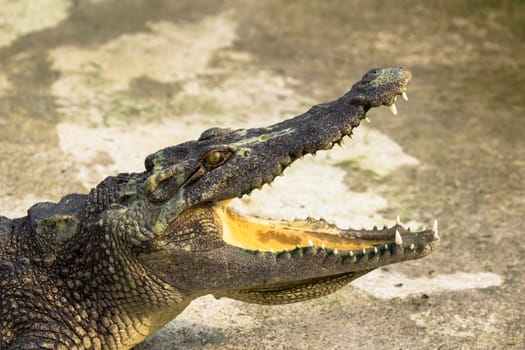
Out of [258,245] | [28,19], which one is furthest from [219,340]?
[28,19]

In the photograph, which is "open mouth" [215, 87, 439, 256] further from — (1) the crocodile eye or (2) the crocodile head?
(1) the crocodile eye

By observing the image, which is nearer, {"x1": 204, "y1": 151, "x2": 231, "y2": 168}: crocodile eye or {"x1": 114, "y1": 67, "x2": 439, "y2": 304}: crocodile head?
{"x1": 114, "y1": 67, "x2": 439, "y2": 304}: crocodile head

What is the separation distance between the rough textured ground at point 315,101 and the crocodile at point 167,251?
67 cm

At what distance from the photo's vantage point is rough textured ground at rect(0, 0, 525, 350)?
4914 millimetres

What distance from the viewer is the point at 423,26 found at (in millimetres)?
10797

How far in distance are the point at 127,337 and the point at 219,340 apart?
2.25 ft

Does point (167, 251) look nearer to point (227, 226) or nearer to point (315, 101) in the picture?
point (227, 226)

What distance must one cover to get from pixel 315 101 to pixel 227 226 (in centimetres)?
455

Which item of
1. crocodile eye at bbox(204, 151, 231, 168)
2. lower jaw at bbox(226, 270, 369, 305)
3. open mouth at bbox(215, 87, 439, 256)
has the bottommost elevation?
lower jaw at bbox(226, 270, 369, 305)

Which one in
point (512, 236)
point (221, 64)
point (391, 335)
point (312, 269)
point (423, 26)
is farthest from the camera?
point (423, 26)

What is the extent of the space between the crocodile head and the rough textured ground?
0.72 meters

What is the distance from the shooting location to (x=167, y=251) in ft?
12.8

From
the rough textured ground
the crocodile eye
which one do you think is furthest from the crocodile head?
the rough textured ground

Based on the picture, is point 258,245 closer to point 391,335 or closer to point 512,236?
point 391,335
